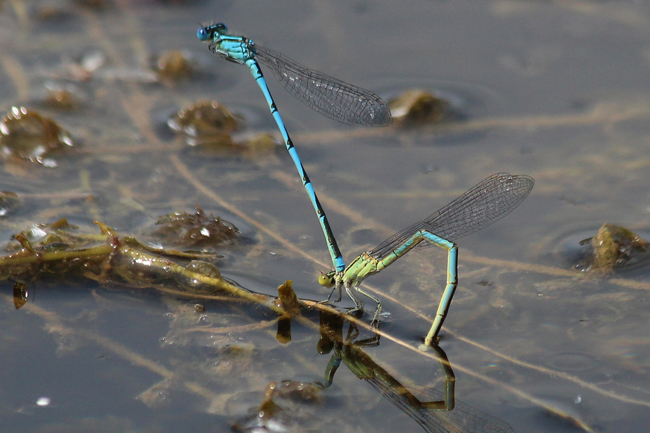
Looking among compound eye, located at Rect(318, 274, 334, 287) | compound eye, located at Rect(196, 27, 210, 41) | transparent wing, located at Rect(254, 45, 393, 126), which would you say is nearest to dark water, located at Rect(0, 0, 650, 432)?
compound eye, located at Rect(318, 274, 334, 287)

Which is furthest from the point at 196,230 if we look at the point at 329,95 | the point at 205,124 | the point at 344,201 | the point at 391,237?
the point at 329,95

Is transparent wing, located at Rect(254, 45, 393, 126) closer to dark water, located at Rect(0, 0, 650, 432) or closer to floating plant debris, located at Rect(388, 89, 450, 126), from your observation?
dark water, located at Rect(0, 0, 650, 432)

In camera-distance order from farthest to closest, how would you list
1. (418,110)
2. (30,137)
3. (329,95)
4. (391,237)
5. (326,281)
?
(418,110) → (30,137) → (329,95) → (391,237) → (326,281)

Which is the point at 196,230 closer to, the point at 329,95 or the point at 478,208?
the point at 329,95

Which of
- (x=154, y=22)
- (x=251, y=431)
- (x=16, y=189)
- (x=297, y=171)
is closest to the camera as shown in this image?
(x=251, y=431)

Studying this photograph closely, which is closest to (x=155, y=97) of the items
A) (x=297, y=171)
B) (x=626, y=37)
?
(x=297, y=171)

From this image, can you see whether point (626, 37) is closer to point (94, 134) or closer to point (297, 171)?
point (297, 171)

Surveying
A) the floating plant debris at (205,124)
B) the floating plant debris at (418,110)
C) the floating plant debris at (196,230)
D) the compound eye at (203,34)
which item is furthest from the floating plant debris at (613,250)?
the compound eye at (203,34)
